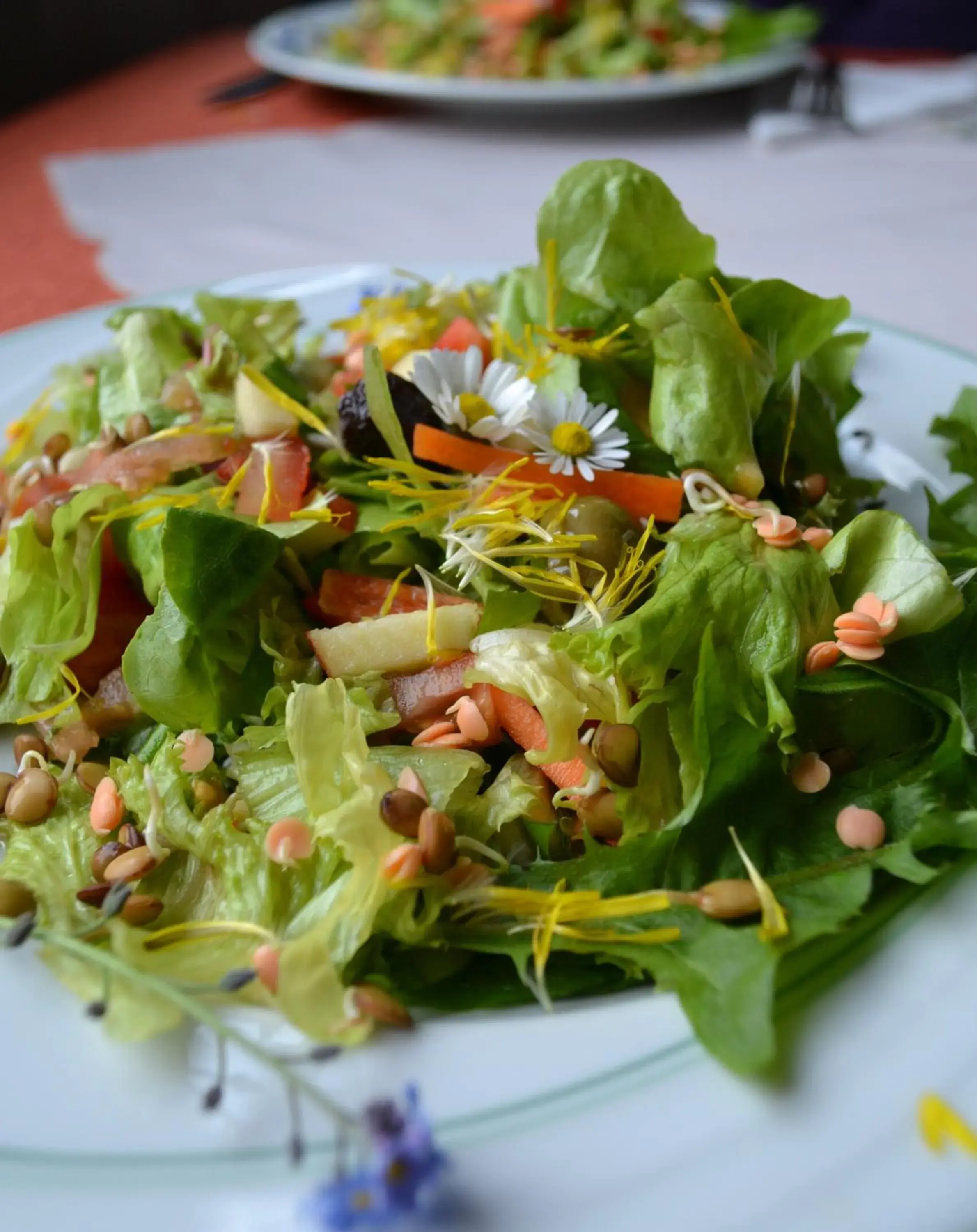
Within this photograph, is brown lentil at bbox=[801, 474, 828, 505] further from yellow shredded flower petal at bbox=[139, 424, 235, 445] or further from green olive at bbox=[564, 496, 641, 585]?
yellow shredded flower petal at bbox=[139, 424, 235, 445]

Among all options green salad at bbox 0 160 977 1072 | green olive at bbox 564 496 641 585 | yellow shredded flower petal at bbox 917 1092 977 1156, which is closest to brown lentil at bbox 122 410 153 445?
green salad at bbox 0 160 977 1072

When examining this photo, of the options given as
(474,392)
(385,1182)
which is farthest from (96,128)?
(385,1182)

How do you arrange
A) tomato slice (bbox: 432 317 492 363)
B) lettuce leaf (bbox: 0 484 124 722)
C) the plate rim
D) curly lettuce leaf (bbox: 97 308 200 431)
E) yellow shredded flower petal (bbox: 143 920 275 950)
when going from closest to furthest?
1. yellow shredded flower petal (bbox: 143 920 275 950)
2. lettuce leaf (bbox: 0 484 124 722)
3. tomato slice (bbox: 432 317 492 363)
4. curly lettuce leaf (bbox: 97 308 200 431)
5. the plate rim

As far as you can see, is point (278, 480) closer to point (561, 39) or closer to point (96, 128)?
point (561, 39)

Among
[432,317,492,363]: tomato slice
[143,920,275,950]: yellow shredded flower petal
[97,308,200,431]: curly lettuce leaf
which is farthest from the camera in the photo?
[97,308,200,431]: curly lettuce leaf

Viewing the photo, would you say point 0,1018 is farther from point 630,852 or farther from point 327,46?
point 327,46

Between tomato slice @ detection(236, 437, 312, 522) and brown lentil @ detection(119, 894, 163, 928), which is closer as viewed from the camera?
brown lentil @ detection(119, 894, 163, 928)

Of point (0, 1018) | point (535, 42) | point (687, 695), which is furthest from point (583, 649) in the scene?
point (535, 42)

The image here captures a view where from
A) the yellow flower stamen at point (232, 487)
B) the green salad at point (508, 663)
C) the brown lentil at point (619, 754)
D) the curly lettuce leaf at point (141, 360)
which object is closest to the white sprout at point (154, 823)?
the green salad at point (508, 663)
